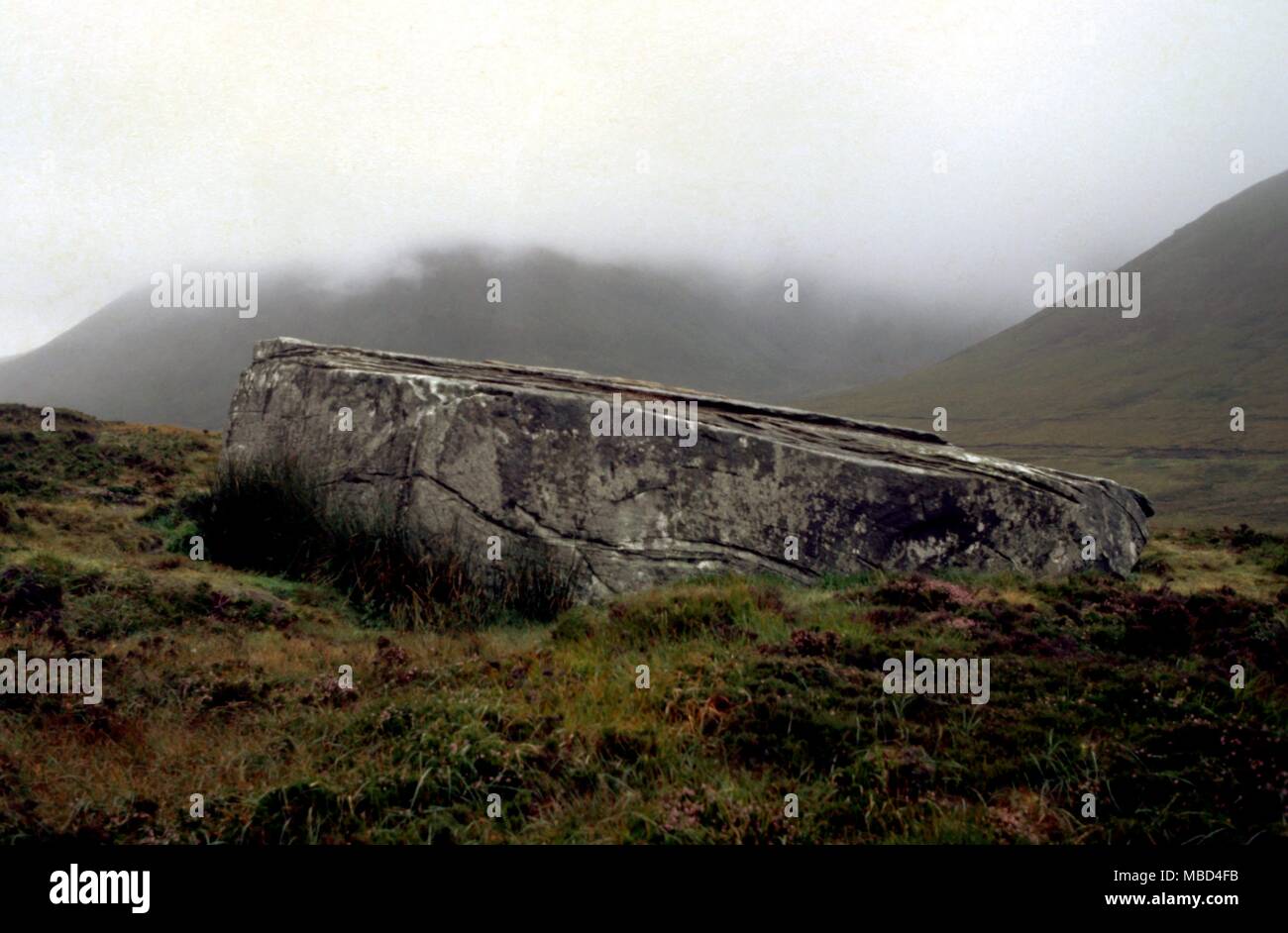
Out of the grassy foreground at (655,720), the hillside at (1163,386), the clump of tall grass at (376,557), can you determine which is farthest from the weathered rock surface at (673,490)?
the hillside at (1163,386)

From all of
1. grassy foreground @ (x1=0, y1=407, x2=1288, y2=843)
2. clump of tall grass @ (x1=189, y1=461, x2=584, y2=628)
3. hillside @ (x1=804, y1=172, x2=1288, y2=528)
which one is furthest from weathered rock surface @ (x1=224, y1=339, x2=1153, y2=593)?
hillside @ (x1=804, y1=172, x2=1288, y2=528)

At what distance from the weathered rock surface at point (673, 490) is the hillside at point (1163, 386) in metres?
39.6

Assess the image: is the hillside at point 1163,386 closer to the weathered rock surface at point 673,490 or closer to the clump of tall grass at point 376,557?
the weathered rock surface at point 673,490

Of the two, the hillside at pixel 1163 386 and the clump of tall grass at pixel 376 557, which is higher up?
the hillside at pixel 1163 386

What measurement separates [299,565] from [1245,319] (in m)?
170

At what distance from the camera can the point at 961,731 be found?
555cm

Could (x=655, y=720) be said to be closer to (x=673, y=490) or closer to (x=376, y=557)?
(x=673, y=490)

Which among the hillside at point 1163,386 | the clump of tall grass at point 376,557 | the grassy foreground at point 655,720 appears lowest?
→ the grassy foreground at point 655,720

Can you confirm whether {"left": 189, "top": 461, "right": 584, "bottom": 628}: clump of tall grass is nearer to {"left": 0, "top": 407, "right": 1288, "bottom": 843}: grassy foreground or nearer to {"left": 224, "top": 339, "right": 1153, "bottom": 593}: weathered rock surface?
{"left": 224, "top": 339, "right": 1153, "bottom": 593}: weathered rock surface

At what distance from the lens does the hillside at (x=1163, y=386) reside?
7256cm

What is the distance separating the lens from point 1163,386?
12244 cm

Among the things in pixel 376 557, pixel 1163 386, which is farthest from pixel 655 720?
pixel 1163 386

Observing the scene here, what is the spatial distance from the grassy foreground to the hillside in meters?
43.5

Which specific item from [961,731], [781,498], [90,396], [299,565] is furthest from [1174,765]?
[90,396]
